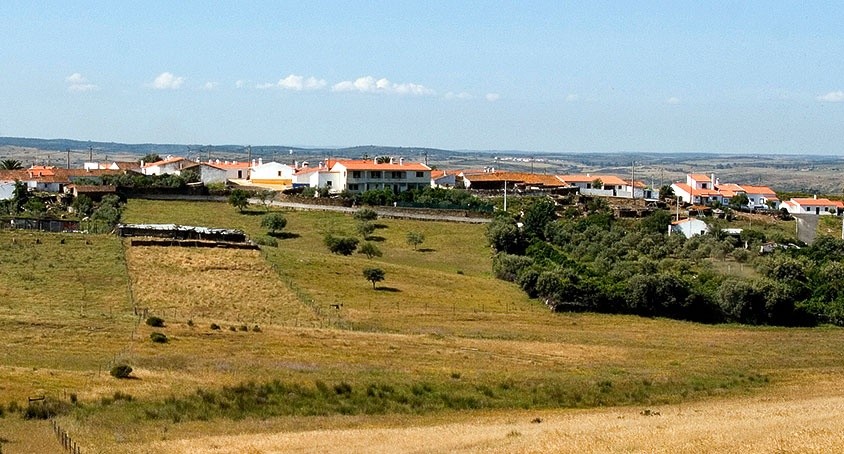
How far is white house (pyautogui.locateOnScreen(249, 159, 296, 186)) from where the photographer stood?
135 metres

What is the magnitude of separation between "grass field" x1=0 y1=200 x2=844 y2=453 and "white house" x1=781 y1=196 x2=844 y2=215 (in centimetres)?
6316

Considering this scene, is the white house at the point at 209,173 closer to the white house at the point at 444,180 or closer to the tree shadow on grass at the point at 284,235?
the white house at the point at 444,180

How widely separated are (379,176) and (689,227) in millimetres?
36861

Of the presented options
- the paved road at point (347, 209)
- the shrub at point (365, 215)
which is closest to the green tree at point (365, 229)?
the shrub at point (365, 215)

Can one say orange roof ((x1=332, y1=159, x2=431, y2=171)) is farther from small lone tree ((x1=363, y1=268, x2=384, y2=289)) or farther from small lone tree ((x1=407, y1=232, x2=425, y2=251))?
small lone tree ((x1=363, y1=268, x2=384, y2=289))

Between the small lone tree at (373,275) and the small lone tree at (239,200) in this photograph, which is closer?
the small lone tree at (373,275)

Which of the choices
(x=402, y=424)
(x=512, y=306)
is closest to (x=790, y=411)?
(x=402, y=424)

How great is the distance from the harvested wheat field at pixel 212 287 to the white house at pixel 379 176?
50.4 m

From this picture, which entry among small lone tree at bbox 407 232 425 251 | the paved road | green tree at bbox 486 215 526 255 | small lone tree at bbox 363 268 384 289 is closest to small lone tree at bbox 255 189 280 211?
the paved road

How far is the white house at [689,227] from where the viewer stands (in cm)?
10162

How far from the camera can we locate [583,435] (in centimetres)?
3030

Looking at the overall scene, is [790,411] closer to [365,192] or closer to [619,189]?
[365,192]

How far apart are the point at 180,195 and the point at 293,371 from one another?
67.5 metres

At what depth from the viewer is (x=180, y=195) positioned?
106 m
